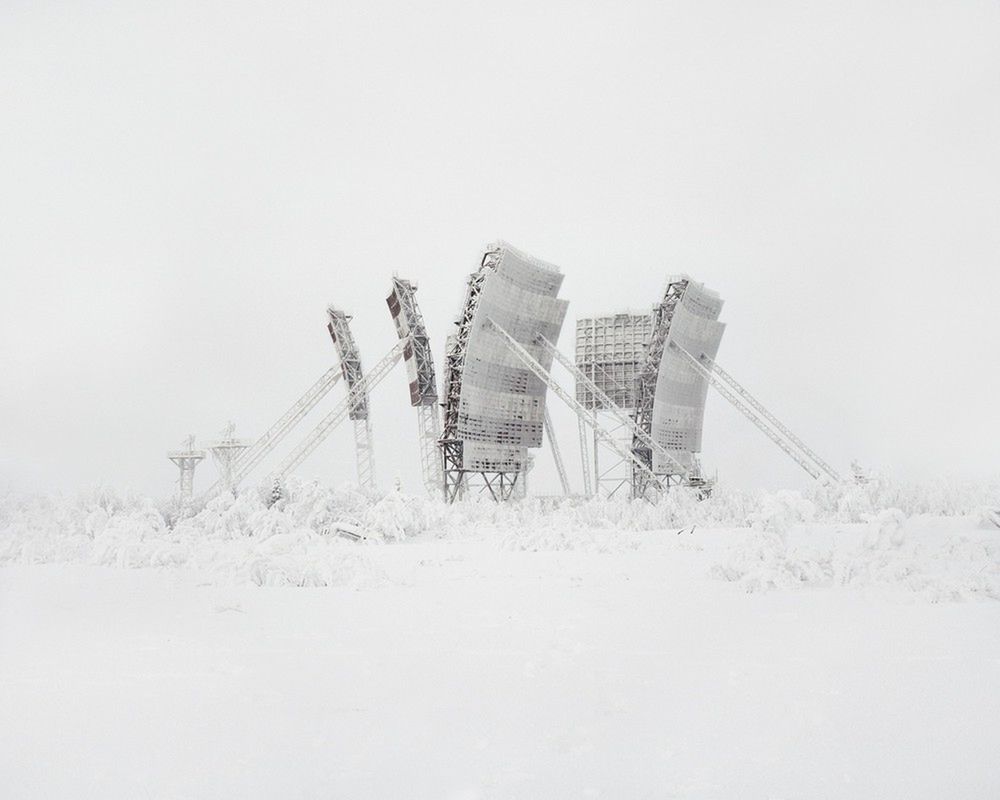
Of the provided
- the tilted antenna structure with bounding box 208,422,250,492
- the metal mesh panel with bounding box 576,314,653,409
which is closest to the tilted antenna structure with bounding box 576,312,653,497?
the metal mesh panel with bounding box 576,314,653,409

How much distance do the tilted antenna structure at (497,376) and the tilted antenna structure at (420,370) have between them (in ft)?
2.02

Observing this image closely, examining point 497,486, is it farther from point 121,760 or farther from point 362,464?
point 121,760

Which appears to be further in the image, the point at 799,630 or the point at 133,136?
the point at 133,136

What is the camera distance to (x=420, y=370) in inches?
890

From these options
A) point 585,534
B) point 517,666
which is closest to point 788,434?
point 585,534

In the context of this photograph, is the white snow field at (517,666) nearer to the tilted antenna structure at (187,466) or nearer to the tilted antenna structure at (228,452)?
the tilted antenna structure at (187,466)

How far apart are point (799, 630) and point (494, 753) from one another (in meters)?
2.73

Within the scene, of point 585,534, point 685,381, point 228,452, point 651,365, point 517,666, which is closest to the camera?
point 517,666

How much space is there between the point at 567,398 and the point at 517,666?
15.2 metres

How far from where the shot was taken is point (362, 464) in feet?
76.3

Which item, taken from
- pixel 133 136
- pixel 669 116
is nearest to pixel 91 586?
pixel 133 136

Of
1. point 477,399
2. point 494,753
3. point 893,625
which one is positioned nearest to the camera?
point 494,753

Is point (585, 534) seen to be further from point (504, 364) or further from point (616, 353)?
point (616, 353)

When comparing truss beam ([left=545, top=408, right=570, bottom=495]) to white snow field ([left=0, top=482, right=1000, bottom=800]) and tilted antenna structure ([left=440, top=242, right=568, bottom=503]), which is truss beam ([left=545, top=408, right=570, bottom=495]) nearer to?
tilted antenna structure ([left=440, top=242, right=568, bottom=503])
